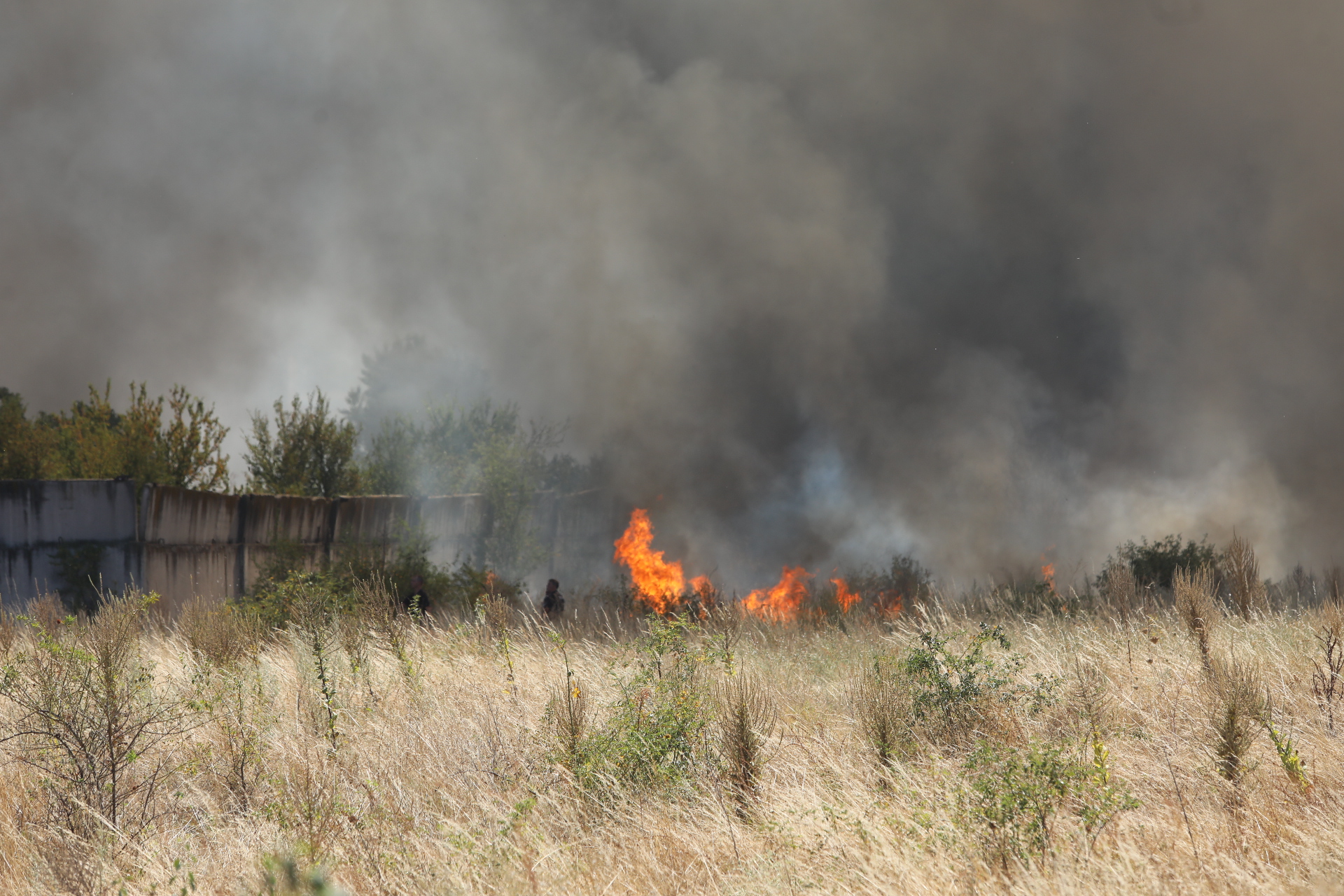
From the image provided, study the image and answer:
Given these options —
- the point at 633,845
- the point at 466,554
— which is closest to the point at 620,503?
the point at 466,554

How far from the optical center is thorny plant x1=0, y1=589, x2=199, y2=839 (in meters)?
5.25

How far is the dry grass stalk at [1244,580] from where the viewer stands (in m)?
10.7

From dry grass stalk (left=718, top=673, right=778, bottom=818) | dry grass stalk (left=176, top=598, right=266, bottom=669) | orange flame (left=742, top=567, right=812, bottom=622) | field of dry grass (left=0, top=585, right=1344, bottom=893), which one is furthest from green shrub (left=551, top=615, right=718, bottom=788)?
orange flame (left=742, top=567, right=812, bottom=622)

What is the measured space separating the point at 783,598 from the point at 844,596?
1579 millimetres

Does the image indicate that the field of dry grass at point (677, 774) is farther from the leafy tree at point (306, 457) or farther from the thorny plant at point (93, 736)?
the leafy tree at point (306, 457)

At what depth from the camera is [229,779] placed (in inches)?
231

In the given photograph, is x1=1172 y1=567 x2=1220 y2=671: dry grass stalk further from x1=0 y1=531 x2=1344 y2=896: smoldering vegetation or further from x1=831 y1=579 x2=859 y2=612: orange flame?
x1=831 y1=579 x2=859 y2=612: orange flame

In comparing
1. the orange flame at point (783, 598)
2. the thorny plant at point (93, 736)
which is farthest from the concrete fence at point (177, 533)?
the orange flame at point (783, 598)

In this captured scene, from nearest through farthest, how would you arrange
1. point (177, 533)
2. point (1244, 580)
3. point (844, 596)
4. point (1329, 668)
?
point (1329, 668), point (1244, 580), point (177, 533), point (844, 596)

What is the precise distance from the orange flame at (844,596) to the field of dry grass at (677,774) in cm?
627

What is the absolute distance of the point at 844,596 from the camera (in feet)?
53.0

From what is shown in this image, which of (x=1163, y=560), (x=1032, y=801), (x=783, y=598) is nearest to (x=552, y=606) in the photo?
(x=783, y=598)

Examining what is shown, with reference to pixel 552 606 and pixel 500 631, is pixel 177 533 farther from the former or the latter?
pixel 500 631

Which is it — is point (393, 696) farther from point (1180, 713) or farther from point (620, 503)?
point (620, 503)
